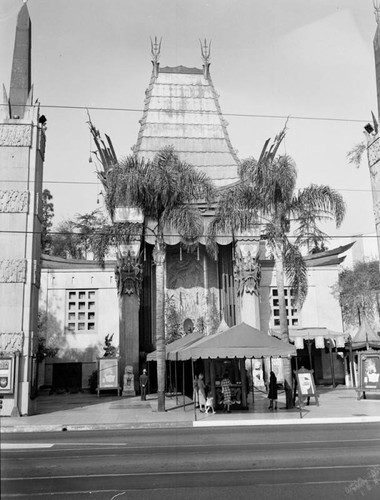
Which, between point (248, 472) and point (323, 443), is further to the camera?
point (323, 443)

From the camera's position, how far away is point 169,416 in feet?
67.0

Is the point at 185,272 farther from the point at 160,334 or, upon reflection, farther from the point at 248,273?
the point at 160,334

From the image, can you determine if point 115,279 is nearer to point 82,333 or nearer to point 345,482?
point 82,333

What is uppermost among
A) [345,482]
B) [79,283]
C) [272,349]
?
[79,283]

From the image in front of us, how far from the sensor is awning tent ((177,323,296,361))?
769 inches

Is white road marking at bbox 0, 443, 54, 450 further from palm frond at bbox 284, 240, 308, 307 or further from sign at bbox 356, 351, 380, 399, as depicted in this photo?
sign at bbox 356, 351, 380, 399

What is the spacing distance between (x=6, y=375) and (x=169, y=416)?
6372 millimetres

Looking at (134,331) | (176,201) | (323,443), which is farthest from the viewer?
(134,331)

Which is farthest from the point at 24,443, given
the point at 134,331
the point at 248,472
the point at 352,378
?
the point at 352,378

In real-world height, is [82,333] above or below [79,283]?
below

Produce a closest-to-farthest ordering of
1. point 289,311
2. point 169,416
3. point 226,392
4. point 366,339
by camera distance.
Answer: point 169,416 → point 226,392 → point 366,339 → point 289,311

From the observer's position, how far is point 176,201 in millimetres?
24047

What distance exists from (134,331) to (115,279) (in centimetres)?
364

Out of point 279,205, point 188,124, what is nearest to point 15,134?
point 279,205
